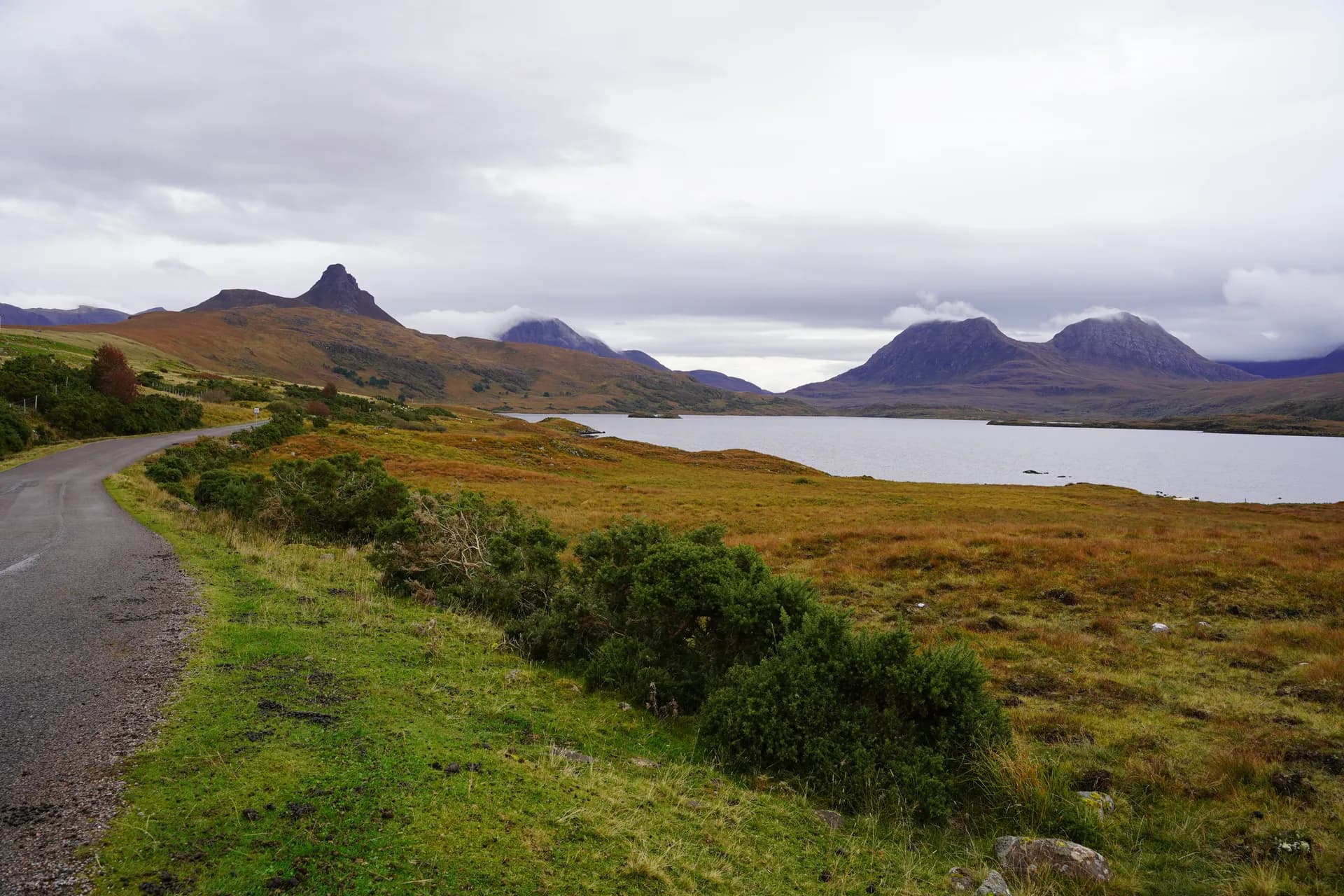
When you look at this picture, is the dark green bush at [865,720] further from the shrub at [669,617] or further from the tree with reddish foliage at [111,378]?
the tree with reddish foliage at [111,378]

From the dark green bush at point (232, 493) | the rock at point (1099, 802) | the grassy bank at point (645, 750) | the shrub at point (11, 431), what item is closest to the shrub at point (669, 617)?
the grassy bank at point (645, 750)

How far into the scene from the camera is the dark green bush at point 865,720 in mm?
7824

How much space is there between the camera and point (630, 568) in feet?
38.4

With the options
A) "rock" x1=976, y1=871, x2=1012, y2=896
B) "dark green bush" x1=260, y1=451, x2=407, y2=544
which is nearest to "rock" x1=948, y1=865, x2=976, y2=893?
"rock" x1=976, y1=871, x2=1012, y2=896

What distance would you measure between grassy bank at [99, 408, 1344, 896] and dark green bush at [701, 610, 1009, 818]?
0.49 metres

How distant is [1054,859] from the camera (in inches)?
253

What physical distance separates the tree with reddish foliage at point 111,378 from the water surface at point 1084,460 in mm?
74492

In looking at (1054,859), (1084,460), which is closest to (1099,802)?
(1054,859)

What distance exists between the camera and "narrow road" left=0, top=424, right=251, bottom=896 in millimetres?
4660

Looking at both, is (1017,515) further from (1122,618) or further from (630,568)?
(630,568)

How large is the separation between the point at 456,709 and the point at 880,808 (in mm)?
5159

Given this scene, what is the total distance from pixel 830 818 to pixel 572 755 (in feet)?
9.68

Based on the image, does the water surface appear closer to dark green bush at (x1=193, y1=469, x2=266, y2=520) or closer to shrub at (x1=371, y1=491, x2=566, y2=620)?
dark green bush at (x1=193, y1=469, x2=266, y2=520)

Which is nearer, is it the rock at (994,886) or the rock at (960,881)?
the rock at (994,886)
